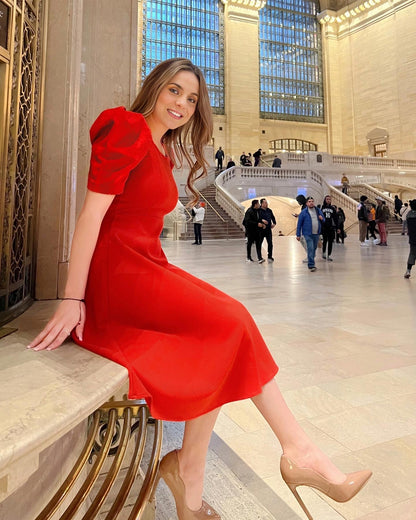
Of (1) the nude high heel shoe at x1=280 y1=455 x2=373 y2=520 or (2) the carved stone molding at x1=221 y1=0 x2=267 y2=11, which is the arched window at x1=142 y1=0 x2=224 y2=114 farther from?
(1) the nude high heel shoe at x1=280 y1=455 x2=373 y2=520

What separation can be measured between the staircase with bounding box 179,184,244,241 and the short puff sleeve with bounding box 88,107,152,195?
13.4m

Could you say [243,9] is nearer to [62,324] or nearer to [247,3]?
[247,3]

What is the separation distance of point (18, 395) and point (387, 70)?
32.7 m

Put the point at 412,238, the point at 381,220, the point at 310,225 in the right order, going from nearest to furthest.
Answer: the point at 412,238 < the point at 310,225 < the point at 381,220

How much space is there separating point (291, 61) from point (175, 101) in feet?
115

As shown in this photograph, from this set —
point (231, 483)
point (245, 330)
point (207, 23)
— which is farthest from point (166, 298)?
point (207, 23)

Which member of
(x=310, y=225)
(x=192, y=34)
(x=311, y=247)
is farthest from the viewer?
(x=192, y=34)

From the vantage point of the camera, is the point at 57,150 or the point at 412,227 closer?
the point at 57,150

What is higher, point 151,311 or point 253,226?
point 253,226

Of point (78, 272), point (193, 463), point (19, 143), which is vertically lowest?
point (193, 463)

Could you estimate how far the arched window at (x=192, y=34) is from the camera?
28.4m

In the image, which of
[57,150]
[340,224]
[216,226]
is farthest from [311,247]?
[216,226]

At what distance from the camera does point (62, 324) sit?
1060 mm

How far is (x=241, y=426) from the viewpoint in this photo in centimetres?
167
